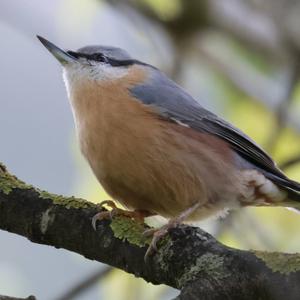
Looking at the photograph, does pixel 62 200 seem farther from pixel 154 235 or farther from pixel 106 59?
pixel 106 59

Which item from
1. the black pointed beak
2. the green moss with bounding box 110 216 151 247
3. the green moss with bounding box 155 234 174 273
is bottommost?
the green moss with bounding box 155 234 174 273

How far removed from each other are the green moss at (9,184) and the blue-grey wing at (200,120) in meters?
0.93

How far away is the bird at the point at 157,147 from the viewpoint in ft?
11.4

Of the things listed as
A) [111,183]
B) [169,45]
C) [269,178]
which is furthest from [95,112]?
[169,45]

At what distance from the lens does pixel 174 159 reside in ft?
11.5

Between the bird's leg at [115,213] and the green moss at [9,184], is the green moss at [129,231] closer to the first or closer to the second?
the bird's leg at [115,213]

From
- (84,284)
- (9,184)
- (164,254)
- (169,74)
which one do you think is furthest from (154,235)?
(169,74)

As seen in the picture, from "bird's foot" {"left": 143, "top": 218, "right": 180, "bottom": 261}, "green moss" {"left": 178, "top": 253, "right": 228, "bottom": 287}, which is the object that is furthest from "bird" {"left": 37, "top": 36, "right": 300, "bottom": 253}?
"green moss" {"left": 178, "top": 253, "right": 228, "bottom": 287}

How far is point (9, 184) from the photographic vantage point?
3010 mm

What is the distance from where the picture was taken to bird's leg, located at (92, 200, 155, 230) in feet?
9.73

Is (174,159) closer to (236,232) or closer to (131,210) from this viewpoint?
(131,210)

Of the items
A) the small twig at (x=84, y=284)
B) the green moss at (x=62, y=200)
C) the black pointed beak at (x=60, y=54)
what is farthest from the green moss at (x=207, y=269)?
the black pointed beak at (x=60, y=54)

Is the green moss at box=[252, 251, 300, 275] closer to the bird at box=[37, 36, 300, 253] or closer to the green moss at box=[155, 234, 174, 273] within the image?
the green moss at box=[155, 234, 174, 273]

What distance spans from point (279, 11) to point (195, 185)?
1.94 metres
